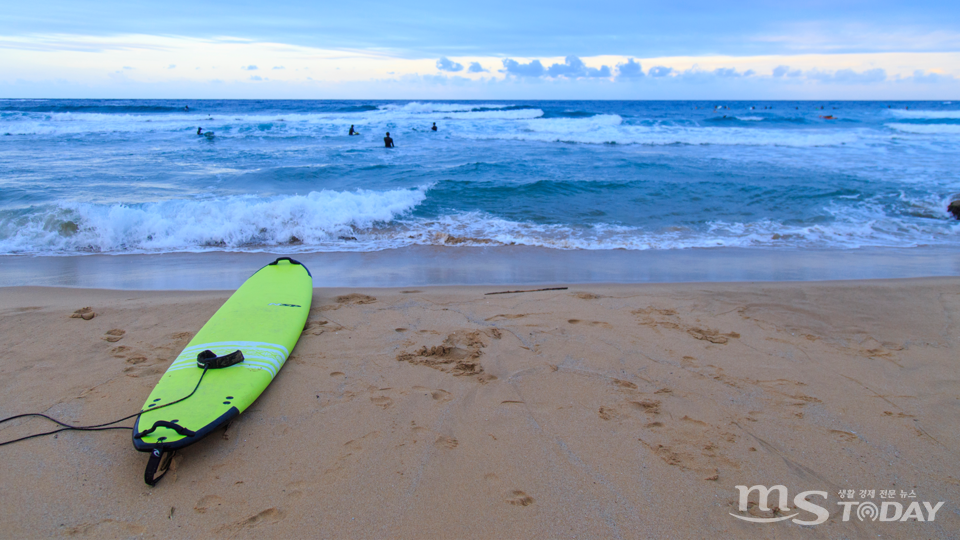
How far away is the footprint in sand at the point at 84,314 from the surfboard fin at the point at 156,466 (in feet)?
7.63

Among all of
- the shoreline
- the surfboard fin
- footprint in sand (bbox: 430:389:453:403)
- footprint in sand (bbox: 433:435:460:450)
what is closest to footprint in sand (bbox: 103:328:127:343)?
the shoreline

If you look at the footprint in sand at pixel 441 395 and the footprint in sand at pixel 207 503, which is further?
the footprint in sand at pixel 441 395

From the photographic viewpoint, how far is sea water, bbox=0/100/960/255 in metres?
6.68

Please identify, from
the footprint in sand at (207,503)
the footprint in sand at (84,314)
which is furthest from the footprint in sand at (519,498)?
the footprint in sand at (84,314)

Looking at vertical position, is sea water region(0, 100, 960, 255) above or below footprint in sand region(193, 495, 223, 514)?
above

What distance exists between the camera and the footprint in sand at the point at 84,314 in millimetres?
3750

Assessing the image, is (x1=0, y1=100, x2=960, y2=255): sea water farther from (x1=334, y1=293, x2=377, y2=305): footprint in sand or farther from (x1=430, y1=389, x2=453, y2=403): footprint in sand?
(x1=430, y1=389, x2=453, y2=403): footprint in sand

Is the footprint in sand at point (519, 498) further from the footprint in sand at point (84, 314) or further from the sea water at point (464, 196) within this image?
the sea water at point (464, 196)

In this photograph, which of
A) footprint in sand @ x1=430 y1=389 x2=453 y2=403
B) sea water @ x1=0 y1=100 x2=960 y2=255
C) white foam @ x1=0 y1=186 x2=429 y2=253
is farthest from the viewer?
sea water @ x1=0 y1=100 x2=960 y2=255

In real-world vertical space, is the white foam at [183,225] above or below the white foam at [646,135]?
below

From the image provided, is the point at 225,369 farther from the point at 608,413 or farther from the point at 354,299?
the point at 608,413

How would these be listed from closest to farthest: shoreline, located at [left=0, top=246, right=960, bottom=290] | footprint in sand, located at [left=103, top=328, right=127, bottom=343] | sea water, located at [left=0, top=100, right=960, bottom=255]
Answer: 1. footprint in sand, located at [left=103, top=328, right=127, bottom=343]
2. shoreline, located at [left=0, top=246, right=960, bottom=290]
3. sea water, located at [left=0, top=100, right=960, bottom=255]

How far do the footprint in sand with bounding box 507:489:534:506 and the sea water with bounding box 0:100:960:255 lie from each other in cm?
456

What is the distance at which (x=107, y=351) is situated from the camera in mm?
3221
